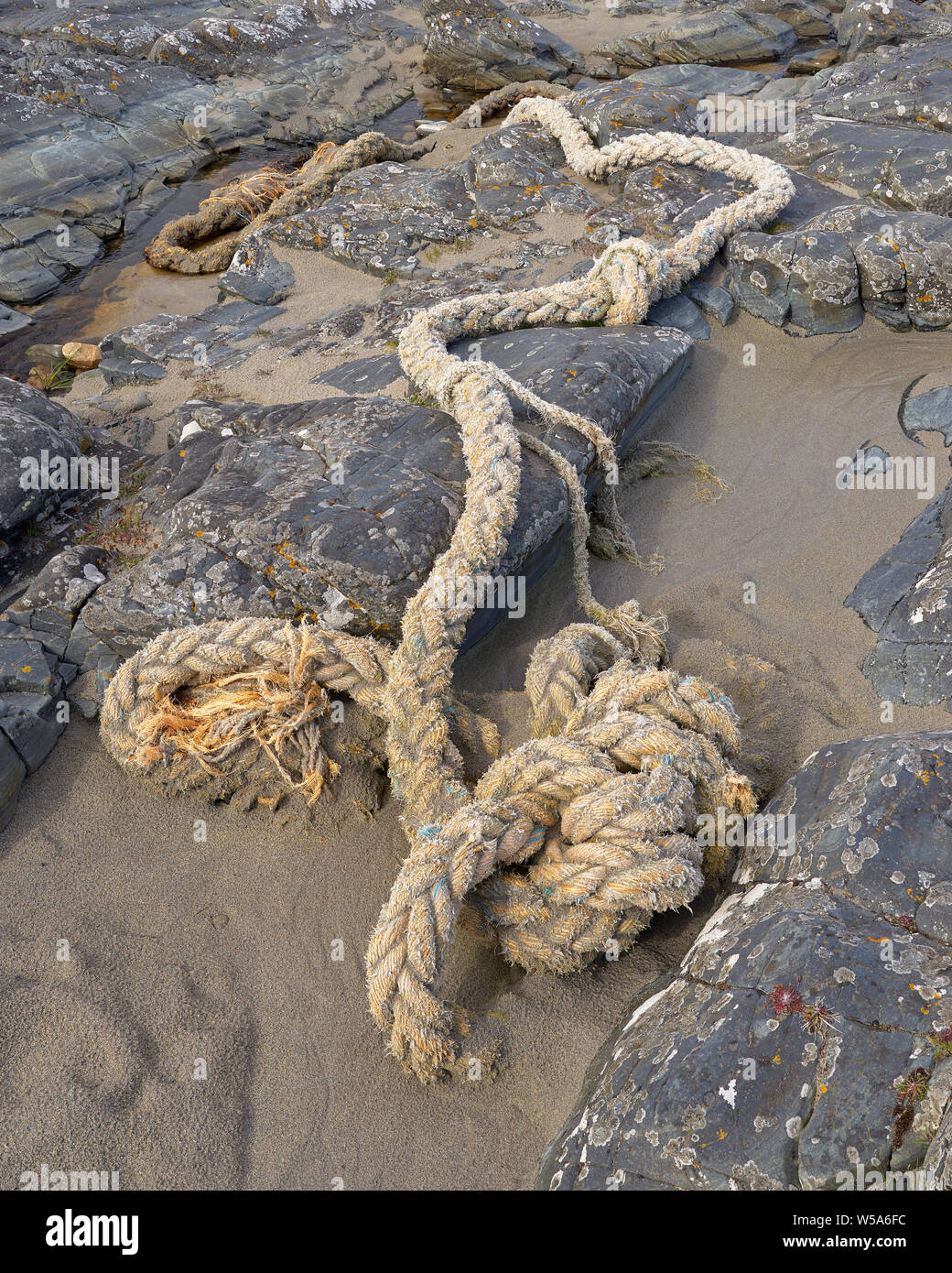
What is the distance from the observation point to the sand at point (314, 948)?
229 cm


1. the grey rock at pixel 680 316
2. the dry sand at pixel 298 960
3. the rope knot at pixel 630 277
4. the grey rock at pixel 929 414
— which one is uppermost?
the rope knot at pixel 630 277

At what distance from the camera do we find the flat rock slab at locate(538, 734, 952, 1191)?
1.82 metres

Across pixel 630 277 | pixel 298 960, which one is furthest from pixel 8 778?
pixel 630 277

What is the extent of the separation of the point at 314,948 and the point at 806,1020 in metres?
1.46

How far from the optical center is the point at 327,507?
3.54m

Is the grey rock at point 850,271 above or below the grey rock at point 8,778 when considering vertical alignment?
above

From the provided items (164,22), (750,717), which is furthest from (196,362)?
(164,22)

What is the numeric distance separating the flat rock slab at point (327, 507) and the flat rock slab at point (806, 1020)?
1631 millimetres

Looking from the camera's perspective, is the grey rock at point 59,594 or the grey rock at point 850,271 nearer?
the grey rock at point 59,594

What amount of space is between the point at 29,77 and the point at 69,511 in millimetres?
6868

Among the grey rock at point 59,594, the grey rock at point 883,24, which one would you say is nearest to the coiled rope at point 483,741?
the grey rock at point 59,594

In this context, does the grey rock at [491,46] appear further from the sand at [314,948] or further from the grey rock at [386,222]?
the sand at [314,948]

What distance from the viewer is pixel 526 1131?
2299 mm

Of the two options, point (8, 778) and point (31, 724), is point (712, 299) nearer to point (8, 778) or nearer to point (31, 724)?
point (31, 724)
